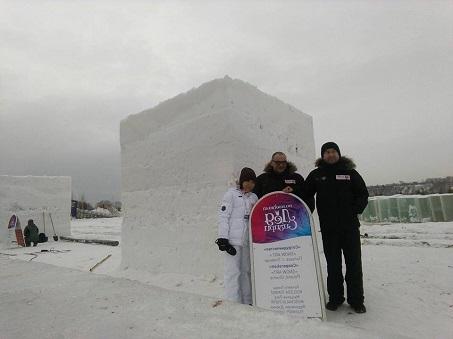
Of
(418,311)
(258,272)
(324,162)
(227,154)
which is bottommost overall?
(418,311)

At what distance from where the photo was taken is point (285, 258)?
372 centimetres

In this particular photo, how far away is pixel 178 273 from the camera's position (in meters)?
5.92

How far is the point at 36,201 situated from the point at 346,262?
15972mm

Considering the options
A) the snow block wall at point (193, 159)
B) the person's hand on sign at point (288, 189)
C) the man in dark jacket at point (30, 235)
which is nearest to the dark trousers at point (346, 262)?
the person's hand on sign at point (288, 189)

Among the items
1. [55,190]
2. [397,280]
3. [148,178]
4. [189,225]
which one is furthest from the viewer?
[55,190]

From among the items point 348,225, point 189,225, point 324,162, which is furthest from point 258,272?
point 189,225

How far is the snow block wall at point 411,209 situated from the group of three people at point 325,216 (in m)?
16.1

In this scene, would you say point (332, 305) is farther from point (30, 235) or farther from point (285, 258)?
point (30, 235)

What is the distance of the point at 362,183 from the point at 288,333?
9.51 feet

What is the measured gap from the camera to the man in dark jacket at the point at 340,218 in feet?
12.8

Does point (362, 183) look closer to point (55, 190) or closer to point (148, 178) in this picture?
point (148, 178)

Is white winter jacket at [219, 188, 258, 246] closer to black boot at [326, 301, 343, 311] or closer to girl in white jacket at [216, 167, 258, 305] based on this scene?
girl in white jacket at [216, 167, 258, 305]

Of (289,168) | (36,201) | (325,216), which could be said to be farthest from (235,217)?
(36,201)

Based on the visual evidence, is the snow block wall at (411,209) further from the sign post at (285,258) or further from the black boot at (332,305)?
the sign post at (285,258)
